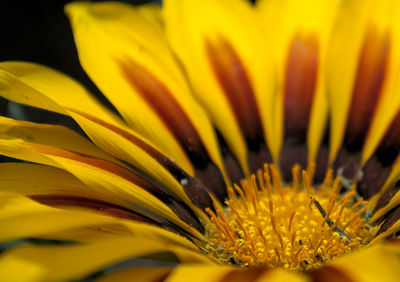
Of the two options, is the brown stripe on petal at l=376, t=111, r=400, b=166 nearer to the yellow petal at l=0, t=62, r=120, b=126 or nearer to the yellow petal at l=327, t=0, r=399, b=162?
the yellow petal at l=327, t=0, r=399, b=162

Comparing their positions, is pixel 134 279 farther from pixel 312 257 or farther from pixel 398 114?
pixel 398 114

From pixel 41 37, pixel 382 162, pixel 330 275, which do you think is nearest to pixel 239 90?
pixel 382 162

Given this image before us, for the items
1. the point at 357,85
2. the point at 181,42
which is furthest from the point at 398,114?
the point at 181,42

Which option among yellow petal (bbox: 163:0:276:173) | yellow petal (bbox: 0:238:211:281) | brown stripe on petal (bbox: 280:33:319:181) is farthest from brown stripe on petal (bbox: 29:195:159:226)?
brown stripe on petal (bbox: 280:33:319:181)

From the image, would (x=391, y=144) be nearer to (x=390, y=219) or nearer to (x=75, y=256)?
(x=390, y=219)

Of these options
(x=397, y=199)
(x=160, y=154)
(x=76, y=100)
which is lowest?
(x=397, y=199)

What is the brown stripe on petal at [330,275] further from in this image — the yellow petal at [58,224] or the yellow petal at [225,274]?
the yellow petal at [58,224]
